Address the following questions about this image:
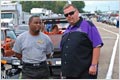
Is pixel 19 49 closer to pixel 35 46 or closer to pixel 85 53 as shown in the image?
pixel 35 46

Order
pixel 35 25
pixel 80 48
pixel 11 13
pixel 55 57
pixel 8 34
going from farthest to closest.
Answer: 1. pixel 11 13
2. pixel 8 34
3. pixel 55 57
4. pixel 35 25
5. pixel 80 48

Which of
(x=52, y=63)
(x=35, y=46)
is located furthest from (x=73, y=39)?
(x=52, y=63)

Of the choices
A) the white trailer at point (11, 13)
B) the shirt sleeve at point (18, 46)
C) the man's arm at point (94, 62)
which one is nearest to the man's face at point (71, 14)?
the man's arm at point (94, 62)

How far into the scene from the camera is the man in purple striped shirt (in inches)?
210

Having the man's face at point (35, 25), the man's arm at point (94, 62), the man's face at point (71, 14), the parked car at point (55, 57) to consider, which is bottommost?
the parked car at point (55, 57)

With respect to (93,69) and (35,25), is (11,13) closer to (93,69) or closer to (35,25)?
(35,25)

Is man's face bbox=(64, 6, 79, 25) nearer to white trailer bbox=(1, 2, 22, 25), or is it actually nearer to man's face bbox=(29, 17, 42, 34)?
man's face bbox=(29, 17, 42, 34)

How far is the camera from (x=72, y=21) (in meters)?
5.47

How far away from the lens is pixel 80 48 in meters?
5.36

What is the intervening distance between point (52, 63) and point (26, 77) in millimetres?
3765

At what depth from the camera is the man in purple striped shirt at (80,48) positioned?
17.5ft

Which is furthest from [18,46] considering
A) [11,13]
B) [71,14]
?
[11,13]

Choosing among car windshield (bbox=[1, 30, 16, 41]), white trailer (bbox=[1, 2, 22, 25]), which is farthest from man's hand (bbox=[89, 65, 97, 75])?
white trailer (bbox=[1, 2, 22, 25])

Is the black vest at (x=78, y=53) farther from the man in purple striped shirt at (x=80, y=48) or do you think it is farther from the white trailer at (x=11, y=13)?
the white trailer at (x=11, y=13)
